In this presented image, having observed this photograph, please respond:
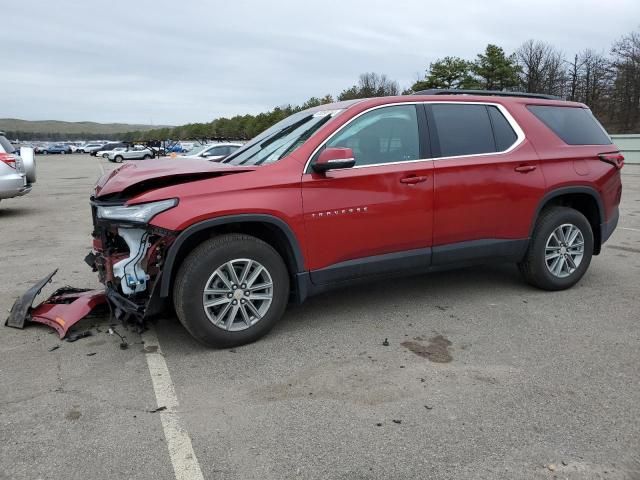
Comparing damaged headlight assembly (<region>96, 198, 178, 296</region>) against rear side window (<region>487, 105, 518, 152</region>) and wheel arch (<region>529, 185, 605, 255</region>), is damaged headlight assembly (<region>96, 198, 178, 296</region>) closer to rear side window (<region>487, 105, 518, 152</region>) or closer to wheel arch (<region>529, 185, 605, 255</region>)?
rear side window (<region>487, 105, 518, 152</region>)

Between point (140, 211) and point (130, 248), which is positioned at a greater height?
point (140, 211)

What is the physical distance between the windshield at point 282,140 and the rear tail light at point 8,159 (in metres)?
8.19

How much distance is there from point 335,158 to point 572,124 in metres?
2.87

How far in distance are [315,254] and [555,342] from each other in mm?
1932

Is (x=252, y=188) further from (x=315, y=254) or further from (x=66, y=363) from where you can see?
(x=66, y=363)

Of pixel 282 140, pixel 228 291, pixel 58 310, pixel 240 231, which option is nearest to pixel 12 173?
pixel 58 310

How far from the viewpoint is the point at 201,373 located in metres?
3.56

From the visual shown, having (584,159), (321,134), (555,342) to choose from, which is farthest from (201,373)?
(584,159)

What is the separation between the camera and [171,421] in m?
→ 2.97

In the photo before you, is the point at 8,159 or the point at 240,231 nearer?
the point at 240,231

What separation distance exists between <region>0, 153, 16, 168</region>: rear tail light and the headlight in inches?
347

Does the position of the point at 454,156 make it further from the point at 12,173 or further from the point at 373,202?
the point at 12,173

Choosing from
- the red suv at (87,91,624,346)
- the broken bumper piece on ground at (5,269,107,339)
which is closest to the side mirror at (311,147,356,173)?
the red suv at (87,91,624,346)

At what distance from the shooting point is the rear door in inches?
177
